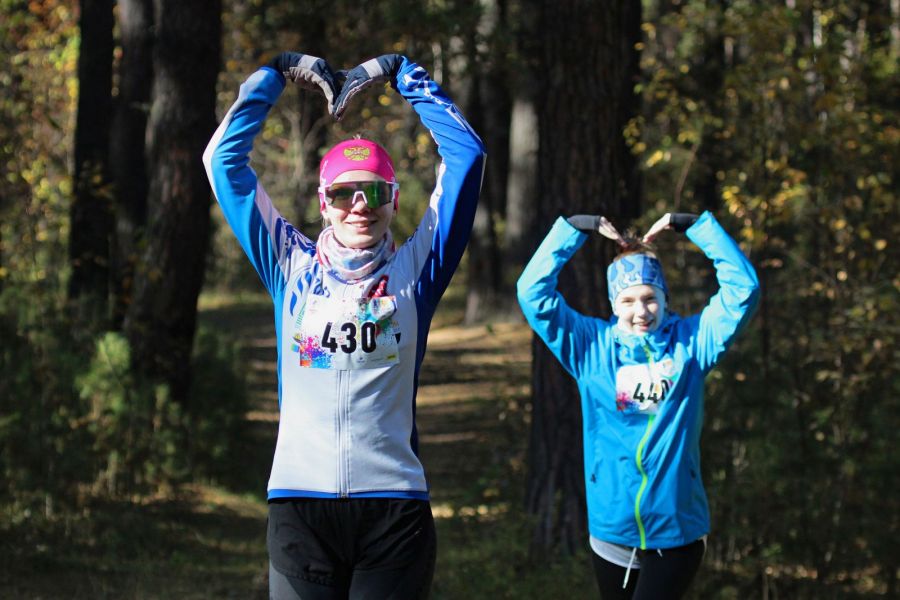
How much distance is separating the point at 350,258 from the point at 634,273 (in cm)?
161

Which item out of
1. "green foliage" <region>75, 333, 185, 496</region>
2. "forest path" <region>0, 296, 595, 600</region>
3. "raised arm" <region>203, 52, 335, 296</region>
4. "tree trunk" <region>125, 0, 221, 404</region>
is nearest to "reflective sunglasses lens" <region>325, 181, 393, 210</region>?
"raised arm" <region>203, 52, 335, 296</region>

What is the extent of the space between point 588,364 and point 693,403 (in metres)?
A: 0.44

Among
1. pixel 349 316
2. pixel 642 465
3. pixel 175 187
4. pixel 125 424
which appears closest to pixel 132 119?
pixel 175 187

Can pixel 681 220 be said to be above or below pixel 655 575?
above

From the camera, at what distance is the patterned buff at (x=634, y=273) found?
5.02 metres

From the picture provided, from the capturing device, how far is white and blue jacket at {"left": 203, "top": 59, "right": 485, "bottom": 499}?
366 centimetres

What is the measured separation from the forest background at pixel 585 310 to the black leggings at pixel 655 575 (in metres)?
2.24

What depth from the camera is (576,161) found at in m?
7.78

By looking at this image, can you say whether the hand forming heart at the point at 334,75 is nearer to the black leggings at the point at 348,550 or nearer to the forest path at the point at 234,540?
the black leggings at the point at 348,550

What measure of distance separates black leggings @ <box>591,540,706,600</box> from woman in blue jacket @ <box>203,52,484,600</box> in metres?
1.39

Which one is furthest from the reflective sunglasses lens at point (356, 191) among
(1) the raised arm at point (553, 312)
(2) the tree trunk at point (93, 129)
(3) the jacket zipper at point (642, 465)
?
(2) the tree trunk at point (93, 129)

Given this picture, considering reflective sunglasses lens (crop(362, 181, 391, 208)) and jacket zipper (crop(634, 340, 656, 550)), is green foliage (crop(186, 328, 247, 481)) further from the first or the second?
reflective sunglasses lens (crop(362, 181, 391, 208))

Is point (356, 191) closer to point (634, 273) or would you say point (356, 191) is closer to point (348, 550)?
point (348, 550)

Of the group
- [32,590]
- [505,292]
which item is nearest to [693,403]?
[32,590]
